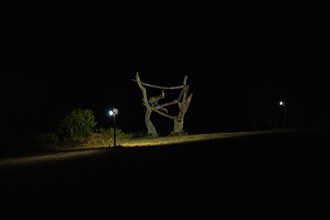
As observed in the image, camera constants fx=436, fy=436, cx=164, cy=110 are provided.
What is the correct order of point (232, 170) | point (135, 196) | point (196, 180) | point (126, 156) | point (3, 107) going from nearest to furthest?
point (135, 196), point (196, 180), point (232, 170), point (126, 156), point (3, 107)

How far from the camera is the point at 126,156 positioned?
18.7m

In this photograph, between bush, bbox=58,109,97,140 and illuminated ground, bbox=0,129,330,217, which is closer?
illuminated ground, bbox=0,129,330,217

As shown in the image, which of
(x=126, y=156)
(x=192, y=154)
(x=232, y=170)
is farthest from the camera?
(x=126, y=156)

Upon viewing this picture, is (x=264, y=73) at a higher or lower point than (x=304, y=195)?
higher

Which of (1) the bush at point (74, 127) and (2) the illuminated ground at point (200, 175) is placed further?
(1) the bush at point (74, 127)

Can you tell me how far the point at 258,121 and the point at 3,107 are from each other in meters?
25.9

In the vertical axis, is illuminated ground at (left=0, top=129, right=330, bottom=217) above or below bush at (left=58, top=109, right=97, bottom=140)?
below

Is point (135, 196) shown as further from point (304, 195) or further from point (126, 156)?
point (126, 156)

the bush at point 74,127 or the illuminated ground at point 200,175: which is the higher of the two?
the bush at point 74,127

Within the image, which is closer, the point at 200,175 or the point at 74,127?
the point at 200,175

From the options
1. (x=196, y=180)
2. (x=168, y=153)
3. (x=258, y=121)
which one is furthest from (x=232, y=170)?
(x=258, y=121)

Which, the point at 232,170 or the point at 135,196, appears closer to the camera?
the point at 135,196

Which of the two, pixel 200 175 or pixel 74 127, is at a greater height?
pixel 74 127

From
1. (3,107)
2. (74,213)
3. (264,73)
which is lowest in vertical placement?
(74,213)
